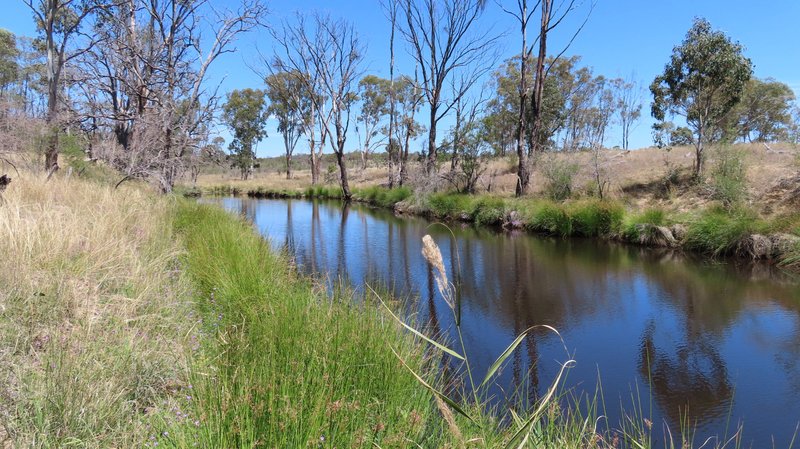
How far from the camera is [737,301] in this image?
21.7ft

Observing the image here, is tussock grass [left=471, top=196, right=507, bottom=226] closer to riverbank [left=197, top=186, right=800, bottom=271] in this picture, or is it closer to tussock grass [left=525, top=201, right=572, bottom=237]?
riverbank [left=197, top=186, right=800, bottom=271]

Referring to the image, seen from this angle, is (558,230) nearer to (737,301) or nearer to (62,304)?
(737,301)

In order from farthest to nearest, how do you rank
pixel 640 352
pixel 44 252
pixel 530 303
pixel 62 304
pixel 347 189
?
pixel 347 189, pixel 530 303, pixel 640 352, pixel 44 252, pixel 62 304

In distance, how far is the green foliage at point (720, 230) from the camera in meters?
9.73

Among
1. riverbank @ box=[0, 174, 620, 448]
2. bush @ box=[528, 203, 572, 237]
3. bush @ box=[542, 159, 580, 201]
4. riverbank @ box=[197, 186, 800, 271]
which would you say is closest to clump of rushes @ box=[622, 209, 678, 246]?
riverbank @ box=[197, 186, 800, 271]

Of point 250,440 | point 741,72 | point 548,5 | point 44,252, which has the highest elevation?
point 548,5

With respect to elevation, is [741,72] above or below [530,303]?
above

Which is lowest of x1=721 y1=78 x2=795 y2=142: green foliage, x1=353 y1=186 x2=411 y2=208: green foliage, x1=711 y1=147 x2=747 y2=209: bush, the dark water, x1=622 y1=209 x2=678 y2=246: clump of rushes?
the dark water

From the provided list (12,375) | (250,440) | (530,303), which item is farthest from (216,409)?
(530,303)

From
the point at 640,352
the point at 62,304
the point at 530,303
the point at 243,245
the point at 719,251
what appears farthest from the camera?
the point at 719,251

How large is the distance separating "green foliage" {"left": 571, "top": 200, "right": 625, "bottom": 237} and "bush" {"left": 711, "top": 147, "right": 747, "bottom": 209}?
2.33 m

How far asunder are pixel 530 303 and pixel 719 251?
20.2ft

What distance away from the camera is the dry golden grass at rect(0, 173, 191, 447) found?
183 cm

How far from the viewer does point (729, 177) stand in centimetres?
1183
